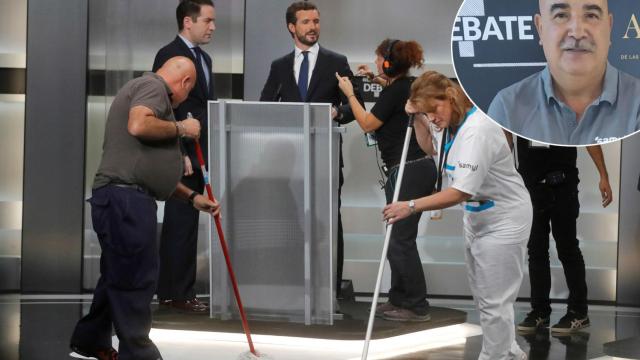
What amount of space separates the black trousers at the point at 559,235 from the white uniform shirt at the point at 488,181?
4.96 feet

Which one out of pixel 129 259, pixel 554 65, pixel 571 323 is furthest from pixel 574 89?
pixel 571 323

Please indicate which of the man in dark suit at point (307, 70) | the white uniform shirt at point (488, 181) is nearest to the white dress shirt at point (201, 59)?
the man in dark suit at point (307, 70)

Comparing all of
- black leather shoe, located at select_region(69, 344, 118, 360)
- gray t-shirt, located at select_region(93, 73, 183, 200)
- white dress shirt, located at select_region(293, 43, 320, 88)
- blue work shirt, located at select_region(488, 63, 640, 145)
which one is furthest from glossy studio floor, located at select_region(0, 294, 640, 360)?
blue work shirt, located at select_region(488, 63, 640, 145)

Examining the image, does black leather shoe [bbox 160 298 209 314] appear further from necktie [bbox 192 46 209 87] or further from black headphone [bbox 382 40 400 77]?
black headphone [bbox 382 40 400 77]

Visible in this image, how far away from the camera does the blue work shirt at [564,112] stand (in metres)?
3.61

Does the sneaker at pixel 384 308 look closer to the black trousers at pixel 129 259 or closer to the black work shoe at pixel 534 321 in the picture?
the black work shoe at pixel 534 321

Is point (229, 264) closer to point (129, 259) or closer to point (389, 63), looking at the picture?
point (129, 259)

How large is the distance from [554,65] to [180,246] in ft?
8.46

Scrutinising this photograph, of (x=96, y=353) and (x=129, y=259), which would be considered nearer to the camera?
(x=129, y=259)

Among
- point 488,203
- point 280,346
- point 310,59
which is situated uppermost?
point 310,59

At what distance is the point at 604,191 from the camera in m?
5.82

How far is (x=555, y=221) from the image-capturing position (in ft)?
19.0

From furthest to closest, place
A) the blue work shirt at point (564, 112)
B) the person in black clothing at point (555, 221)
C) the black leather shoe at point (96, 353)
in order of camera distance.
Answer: the person in black clothing at point (555, 221)
the black leather shoe at point (96, 353)
the blue work shirt at point (564, 112)

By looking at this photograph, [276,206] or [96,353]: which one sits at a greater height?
[276,206]
